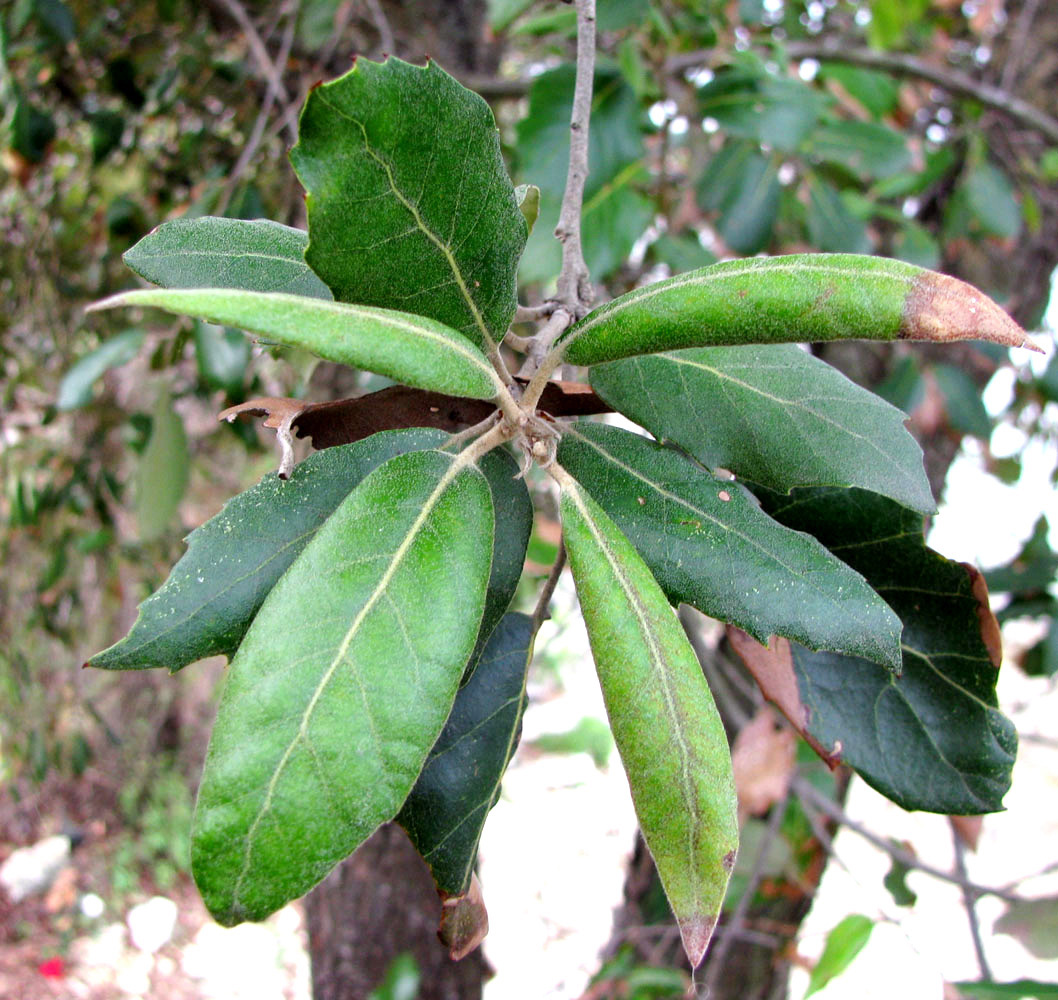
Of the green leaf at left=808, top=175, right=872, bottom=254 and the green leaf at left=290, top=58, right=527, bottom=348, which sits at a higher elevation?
the green leaf at left=290, top=58, right=527, bottom=348

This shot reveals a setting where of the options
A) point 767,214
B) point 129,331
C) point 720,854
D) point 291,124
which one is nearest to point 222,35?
point 291,124

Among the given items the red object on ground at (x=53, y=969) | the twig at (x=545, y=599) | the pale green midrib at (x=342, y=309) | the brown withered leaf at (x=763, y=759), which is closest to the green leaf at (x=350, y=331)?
the pale green midrib at (x=342, y=309)

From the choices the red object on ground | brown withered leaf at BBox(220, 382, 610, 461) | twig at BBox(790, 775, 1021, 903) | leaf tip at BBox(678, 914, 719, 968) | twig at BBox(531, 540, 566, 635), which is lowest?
the red object on ground

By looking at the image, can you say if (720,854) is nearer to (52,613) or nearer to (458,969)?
(458,969)

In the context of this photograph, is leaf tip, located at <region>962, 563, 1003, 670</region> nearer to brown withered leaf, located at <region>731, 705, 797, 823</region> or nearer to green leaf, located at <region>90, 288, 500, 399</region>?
green leaf, located at <region>90, 288, 500, 399</region>

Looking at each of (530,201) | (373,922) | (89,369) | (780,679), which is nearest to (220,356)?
(89,369)

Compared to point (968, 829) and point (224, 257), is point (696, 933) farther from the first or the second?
point (968, 829)

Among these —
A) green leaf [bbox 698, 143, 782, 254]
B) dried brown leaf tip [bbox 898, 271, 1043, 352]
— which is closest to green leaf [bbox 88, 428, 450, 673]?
dried brown leaf tip [bbox 898, 271, 1043, 352]
